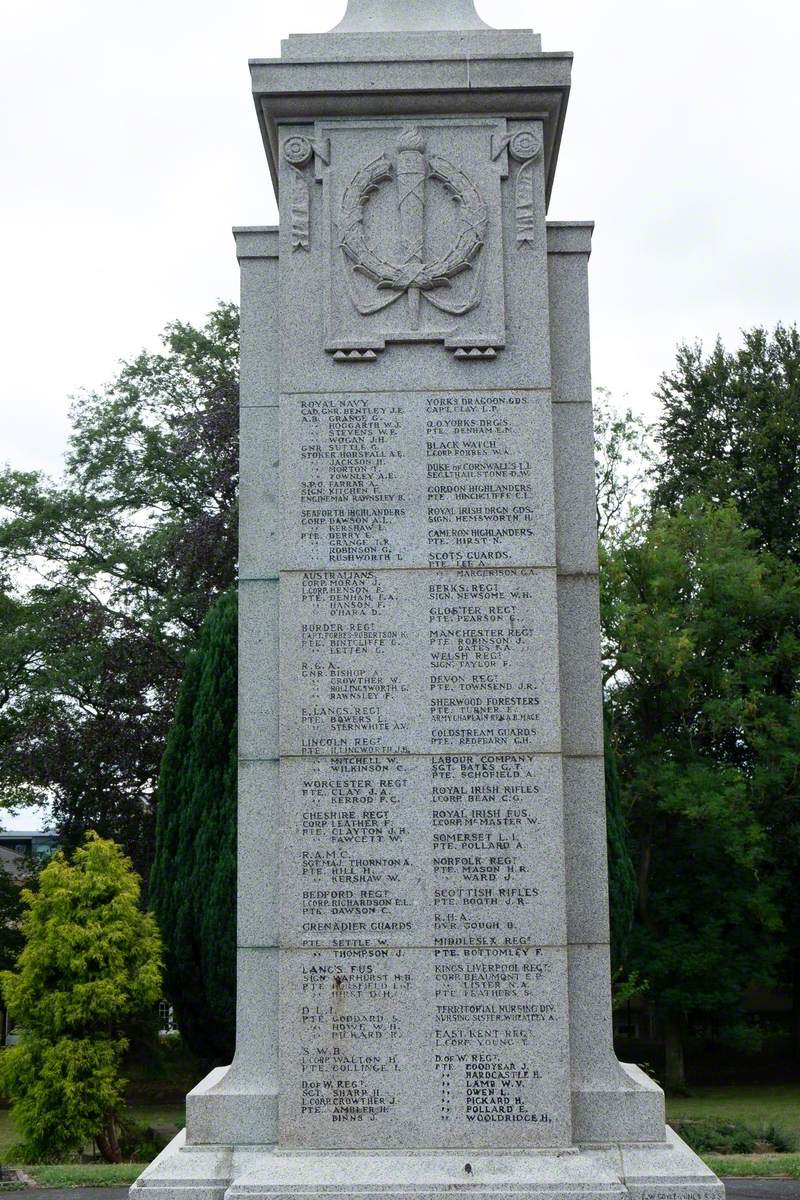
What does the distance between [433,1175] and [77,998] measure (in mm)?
12918

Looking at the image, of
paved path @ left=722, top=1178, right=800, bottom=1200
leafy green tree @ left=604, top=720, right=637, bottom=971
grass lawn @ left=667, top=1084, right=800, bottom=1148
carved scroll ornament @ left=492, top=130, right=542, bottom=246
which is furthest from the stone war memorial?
grass lawn @ left=667, top=1084, right=800, bottom=1148

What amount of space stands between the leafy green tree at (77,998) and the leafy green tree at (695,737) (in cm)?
1239

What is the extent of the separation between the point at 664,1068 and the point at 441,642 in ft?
85.8

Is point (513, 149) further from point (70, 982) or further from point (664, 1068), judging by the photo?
point (664, 1068)

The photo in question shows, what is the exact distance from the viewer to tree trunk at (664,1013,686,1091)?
29.0m

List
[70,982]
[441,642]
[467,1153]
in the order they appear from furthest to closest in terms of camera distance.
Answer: [70,982]
[441,642]
[467,1153]

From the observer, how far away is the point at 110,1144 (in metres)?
18.5

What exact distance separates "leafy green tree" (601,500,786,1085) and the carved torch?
20492mm

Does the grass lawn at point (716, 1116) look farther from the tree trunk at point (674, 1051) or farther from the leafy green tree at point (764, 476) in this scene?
the leafy green tree at point (764, 476)

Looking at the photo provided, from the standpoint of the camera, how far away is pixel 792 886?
1173 inches

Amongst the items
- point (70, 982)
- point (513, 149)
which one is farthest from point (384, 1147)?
point (70, 982)

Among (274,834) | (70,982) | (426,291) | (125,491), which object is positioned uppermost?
(125,491)

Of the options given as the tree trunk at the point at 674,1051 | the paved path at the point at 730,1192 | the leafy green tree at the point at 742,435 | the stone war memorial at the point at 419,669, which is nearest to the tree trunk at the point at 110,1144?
the paved path at the point at 730,1192

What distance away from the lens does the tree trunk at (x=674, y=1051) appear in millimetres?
29016
